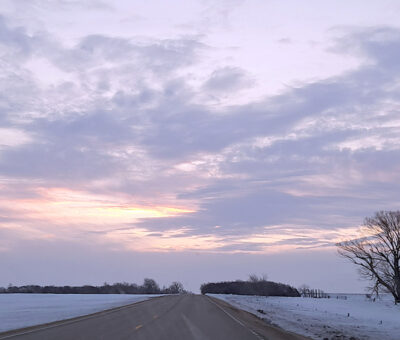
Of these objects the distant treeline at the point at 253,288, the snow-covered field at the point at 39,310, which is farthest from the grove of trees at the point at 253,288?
the snow-covered field at the point at 39,310

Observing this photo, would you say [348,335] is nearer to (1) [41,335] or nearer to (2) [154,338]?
(2) [154,338]

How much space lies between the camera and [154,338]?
1527 centimetres

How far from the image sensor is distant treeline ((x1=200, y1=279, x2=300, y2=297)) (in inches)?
5735

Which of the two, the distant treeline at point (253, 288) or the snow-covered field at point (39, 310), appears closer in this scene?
the snow-covered field at point (39, 310)

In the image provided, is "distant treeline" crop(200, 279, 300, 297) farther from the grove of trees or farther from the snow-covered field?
the snow-covered field

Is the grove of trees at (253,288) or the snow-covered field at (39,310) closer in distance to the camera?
the snow-covered field at (39,310)

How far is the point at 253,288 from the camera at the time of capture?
518ft

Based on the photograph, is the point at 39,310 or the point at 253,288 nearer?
the point at 39,310

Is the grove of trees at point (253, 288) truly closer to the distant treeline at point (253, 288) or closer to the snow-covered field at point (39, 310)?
the distant treeline at point (253, 288)

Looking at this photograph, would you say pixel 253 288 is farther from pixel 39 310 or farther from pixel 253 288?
pixel 39 310

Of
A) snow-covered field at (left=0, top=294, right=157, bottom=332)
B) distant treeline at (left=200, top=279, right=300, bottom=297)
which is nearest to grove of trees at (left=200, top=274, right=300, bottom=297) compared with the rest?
distant treeline at (left=200, top=279, right=300, bottom=297)

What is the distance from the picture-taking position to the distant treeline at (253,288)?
14566 centimetres

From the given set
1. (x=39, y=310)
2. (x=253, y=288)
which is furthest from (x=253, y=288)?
(x=39, y=310)

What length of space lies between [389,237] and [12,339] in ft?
146
